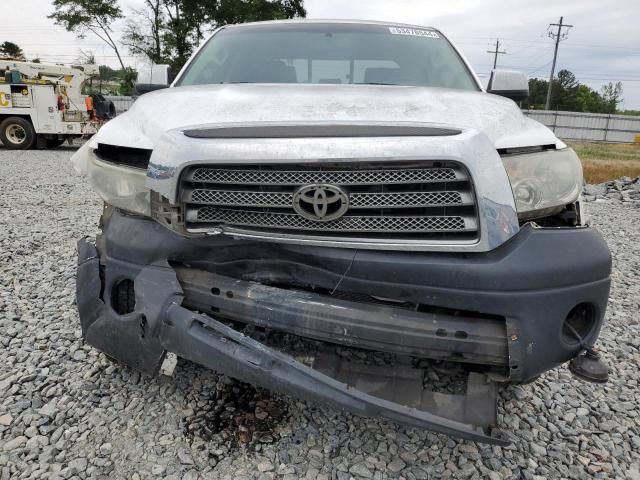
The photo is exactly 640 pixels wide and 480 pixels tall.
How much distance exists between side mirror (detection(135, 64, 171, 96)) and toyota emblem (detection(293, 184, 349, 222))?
198 centimetres

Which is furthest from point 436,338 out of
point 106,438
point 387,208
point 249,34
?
point 249,34

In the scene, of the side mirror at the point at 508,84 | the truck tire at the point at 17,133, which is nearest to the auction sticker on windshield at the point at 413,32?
the side mirror at the point at 508,84

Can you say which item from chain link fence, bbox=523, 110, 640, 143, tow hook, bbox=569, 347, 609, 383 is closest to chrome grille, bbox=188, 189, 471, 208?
tow hook, bbox=569, 347, 609, 383

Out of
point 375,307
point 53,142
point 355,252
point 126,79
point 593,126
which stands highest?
point 126,79

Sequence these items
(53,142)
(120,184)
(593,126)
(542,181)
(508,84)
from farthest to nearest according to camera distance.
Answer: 1. (593,126)
2. (53,142)
3. (508,84)
4. (120,184)
5. (542,181)

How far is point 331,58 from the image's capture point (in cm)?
327

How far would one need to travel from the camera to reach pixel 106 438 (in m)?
2.12

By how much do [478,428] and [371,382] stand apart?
1.38 ft

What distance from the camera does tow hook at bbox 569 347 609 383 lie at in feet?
6.16

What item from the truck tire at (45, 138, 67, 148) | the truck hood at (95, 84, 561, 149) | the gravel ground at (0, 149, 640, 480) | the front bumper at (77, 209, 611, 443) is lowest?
the truck tire at (45, 138, 67, 148)

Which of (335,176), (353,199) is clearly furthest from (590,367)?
(335,176)

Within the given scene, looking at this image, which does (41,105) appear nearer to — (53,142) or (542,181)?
(53,142)

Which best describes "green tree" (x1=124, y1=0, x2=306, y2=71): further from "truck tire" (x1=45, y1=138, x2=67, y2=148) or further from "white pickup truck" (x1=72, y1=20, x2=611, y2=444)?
"white pickup truck" (x1=72, y1=20, x2=611, y2=444)

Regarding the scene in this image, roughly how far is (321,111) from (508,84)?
175 centimetres
